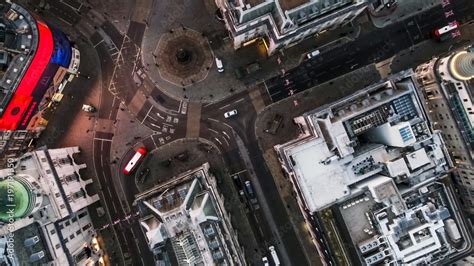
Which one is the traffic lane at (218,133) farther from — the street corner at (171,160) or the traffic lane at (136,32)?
the traffic lane at (136,32)

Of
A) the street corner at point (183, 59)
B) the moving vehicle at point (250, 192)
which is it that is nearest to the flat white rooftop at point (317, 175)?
the moving vehicle at point (250, 192)

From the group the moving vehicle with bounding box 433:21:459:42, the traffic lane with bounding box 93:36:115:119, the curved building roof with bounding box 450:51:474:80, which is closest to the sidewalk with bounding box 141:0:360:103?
the traffic lane with bounding box 93:36:115:119

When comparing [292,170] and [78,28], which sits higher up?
[78,28]

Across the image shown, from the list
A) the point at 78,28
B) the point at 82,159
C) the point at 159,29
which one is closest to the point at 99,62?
the point at 78,28

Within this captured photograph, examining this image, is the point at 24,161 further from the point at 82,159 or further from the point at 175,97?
the point at 175,97

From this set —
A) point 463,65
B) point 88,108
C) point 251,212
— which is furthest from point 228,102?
point 463,65

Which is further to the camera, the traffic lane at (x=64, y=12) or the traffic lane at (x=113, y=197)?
the traffic lane at (x=64, y=12)

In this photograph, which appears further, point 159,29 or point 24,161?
point 159,29

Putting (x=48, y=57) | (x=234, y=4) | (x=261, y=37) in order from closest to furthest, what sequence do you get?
(x=234, y=4) → (x=48, y=57) → (x=261, y=37)
